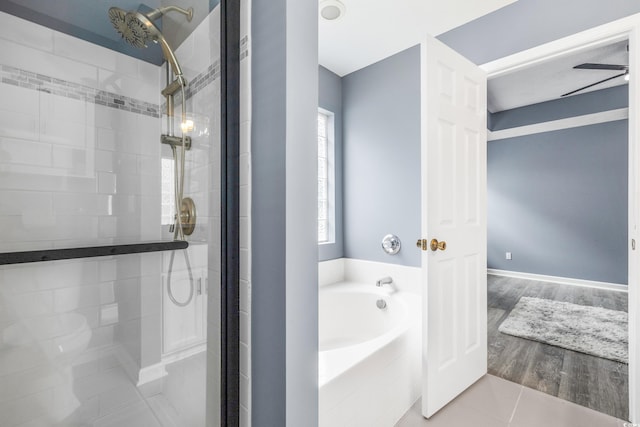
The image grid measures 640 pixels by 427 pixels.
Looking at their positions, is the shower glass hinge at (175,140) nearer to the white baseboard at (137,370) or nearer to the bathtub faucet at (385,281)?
the white baseboard at (137,370)

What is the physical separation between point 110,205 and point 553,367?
290 centimetres

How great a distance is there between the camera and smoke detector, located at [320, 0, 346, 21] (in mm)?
1964

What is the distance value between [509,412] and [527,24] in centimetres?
233

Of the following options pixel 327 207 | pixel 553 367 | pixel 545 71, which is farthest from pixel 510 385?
pixel 545 71

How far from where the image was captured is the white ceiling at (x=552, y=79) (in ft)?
10.9

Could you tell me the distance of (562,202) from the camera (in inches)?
187

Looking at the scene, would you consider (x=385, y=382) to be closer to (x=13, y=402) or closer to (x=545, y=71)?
(x=13, y=402)

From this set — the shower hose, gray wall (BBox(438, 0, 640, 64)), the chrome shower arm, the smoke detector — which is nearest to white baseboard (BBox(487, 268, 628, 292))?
gray wall (BBox(438, 0, 640, 64))

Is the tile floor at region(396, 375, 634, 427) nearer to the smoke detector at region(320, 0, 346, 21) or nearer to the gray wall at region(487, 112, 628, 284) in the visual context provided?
the smoke detector at region(320, 0, 346, 21)

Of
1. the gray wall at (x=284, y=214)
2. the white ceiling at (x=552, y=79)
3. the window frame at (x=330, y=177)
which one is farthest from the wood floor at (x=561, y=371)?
the white ceiling at (x=552, y=79)

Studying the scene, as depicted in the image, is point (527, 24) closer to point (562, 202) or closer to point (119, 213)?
point (119, 213)

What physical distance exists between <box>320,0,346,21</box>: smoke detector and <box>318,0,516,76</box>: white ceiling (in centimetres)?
4

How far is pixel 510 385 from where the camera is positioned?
6.49 ft

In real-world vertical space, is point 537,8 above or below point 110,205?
above
